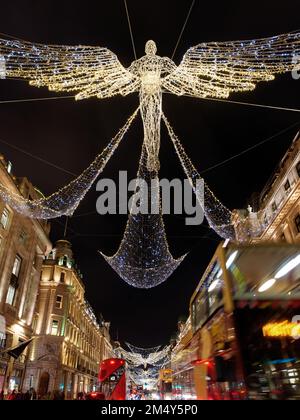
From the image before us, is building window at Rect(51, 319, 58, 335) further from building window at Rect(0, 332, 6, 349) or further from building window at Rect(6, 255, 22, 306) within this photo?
building window at Rect(0, 332, 6, 349)

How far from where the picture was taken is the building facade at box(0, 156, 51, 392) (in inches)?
960

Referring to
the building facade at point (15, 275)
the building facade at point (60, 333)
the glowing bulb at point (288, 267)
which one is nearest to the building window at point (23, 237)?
the building facade at point (15, 275)

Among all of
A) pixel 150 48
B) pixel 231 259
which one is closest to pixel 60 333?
pixel 231 259

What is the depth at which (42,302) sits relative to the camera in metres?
40.4

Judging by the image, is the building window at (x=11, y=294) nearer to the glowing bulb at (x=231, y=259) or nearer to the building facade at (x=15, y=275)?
the building facade at (x=15, y=275)

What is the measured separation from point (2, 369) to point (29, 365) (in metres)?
13.5

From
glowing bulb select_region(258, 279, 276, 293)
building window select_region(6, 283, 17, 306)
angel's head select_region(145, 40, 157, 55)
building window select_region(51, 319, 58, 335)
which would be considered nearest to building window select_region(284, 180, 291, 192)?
angel's head select_region(145, 40, 157, 55)

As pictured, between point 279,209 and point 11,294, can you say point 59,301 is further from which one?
point 279,209

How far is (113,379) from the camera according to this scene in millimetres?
18172

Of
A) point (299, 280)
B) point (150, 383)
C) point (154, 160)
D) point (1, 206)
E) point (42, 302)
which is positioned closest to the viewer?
point (299, 280)

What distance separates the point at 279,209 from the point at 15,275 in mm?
25115

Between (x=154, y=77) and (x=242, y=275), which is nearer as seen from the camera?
(x=242, y=275)
